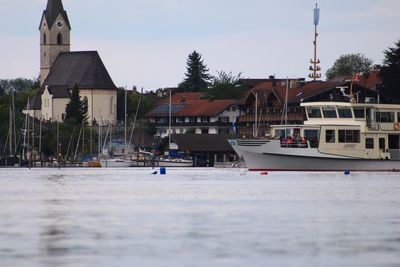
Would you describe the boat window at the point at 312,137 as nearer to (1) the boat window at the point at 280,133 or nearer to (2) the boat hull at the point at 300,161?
(2) the boat hull at the point at 300,161

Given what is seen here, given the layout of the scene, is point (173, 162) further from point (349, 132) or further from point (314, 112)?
point (349, 132)

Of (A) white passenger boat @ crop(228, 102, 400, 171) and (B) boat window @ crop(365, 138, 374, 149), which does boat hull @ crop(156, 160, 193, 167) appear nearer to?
(A) white passenger boat @ crop(228, 102, 400, 171)

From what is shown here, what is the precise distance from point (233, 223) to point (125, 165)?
118 metres

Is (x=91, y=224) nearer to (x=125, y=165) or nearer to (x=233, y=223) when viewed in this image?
(x=233, y=223)

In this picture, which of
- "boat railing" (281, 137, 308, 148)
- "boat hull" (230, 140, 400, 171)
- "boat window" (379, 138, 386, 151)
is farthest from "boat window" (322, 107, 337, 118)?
"boat window" (379, 138, 386, 151)

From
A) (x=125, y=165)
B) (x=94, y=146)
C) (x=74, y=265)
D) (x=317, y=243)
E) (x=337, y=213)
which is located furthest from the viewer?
(x=94, y=146)

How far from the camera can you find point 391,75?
17812 cm

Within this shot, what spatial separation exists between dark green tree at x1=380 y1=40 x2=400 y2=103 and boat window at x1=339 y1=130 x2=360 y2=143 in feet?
184

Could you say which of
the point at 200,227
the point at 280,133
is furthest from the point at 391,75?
the point at 200,227

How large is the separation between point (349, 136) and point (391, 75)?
193 ft

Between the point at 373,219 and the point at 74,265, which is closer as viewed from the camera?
the point at 74,265

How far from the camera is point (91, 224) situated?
53.1 m

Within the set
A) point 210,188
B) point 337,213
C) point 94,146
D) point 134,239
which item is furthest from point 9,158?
point 134,239

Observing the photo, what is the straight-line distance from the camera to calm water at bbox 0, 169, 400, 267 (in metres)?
42.0
